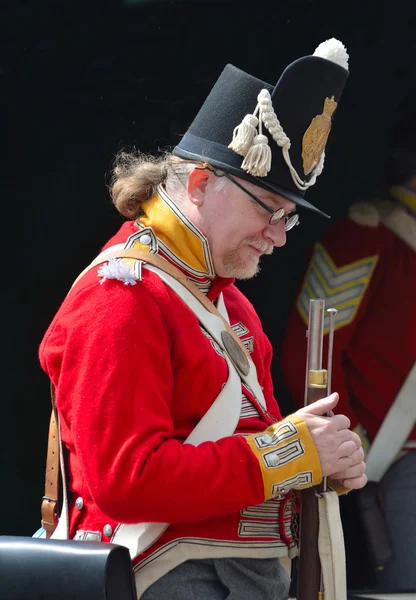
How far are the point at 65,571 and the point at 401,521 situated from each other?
88.9 inches

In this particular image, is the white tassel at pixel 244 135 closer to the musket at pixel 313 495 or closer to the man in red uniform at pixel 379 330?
the musket at pixel 313 495

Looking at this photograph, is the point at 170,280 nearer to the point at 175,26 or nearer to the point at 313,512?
the point at 313,512

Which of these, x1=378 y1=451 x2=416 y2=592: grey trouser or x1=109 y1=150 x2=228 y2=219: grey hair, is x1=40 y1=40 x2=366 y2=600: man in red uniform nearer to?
x1=109 y1=150 x2=228 y2=219: grey hair

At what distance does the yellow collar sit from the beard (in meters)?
0.05

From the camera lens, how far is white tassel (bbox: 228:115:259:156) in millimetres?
2281

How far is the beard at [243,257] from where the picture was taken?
2.34 m

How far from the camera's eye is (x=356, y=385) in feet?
12.9

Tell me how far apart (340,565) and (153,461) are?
57cm

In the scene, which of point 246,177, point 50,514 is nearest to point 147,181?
point 246,177

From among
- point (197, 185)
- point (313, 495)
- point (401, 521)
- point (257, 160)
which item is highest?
point (257, 160)

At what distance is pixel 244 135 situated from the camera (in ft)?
7.50

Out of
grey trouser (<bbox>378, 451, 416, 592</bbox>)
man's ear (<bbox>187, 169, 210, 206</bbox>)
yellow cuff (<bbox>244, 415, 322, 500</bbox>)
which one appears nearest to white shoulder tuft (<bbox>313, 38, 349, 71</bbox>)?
man's ear (<bbox>187, 169, 210, 206</bbox>)

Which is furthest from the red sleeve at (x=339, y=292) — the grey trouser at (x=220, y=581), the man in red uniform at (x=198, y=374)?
the grey trouser at (x=220, y=581)

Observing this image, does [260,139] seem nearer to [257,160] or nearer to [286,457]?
[257,160]
